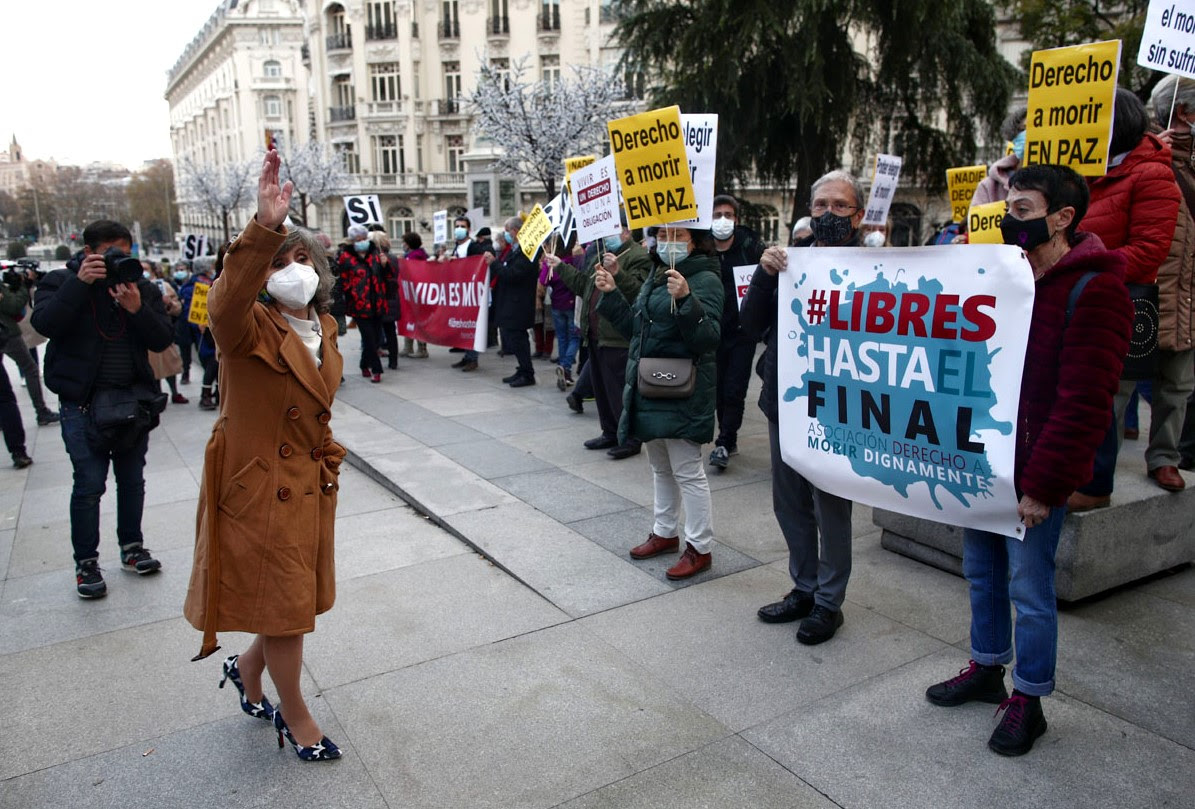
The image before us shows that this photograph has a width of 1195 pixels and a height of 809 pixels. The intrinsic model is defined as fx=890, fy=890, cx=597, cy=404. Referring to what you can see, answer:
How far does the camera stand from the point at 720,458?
6.73m

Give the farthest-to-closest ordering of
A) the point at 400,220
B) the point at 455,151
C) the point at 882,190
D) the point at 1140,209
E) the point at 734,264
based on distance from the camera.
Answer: the point at 400,220 < the point at 455,151 < the point at 882,190 < the point at 734,264 < the point at 1140,209

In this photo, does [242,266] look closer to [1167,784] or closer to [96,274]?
[96,274]

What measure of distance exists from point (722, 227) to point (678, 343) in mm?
2260

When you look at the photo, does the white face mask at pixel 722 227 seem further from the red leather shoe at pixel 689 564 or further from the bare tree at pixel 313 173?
the bare tree at pixel 313 173

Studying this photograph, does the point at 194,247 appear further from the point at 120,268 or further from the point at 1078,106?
the point at 1078,106

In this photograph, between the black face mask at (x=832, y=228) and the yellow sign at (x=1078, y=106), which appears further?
the yellow sign at (x=1078, y=106)

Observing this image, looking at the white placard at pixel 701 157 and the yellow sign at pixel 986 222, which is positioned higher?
the white placard at pixel 701 157

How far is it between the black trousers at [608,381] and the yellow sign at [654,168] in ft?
6.24

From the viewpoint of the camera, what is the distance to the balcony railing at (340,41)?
5700 centimetres

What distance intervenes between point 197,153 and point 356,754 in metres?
108

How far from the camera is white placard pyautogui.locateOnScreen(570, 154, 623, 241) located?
5.80m

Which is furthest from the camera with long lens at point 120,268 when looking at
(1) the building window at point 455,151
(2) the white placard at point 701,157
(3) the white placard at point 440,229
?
(1) the building window at point 455,151

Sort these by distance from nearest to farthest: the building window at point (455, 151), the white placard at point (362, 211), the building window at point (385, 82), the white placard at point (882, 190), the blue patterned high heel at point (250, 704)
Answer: the blue patterned high heel at point (250, 704) < the white placard at point (882, 190) < the white placard at point (362, 211) < the building window at point (385, 82) < the building window at point (455, 151)

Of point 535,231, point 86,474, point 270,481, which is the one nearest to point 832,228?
point 270,481
